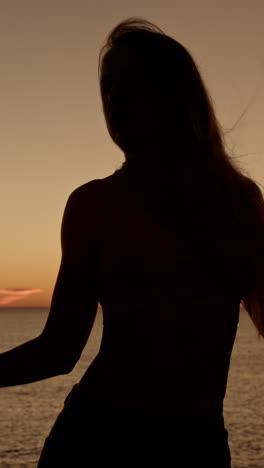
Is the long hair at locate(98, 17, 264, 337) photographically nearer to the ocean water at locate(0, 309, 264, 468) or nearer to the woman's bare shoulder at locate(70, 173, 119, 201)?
the woman's bare shoulder at locate(70, 173, 119, 201)

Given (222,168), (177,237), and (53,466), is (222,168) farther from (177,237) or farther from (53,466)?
(53,466)

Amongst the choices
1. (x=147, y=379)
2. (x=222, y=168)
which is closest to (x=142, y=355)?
(x=147, y=379)

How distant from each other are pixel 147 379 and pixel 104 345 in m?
0.13

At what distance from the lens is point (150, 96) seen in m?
1.79

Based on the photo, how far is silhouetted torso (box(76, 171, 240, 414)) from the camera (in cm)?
163

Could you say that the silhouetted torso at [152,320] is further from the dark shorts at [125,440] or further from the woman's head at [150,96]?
the woman's head at [150,96]

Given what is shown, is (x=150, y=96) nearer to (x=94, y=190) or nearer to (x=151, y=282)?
(x=94, y=190)

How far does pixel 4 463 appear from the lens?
50.3 meters

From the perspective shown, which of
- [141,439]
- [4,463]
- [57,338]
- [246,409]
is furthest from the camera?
[246,409]

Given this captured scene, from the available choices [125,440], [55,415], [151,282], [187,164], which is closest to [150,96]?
[187,164]

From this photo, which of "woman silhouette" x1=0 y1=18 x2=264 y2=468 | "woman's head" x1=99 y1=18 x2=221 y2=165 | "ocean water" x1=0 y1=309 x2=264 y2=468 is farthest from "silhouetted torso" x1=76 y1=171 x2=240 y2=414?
"ocean water" x1=0 y1=309 x2=264 y2=468

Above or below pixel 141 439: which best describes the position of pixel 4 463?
below

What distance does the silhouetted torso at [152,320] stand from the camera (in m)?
1.63

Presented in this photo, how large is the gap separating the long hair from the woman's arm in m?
0.16
